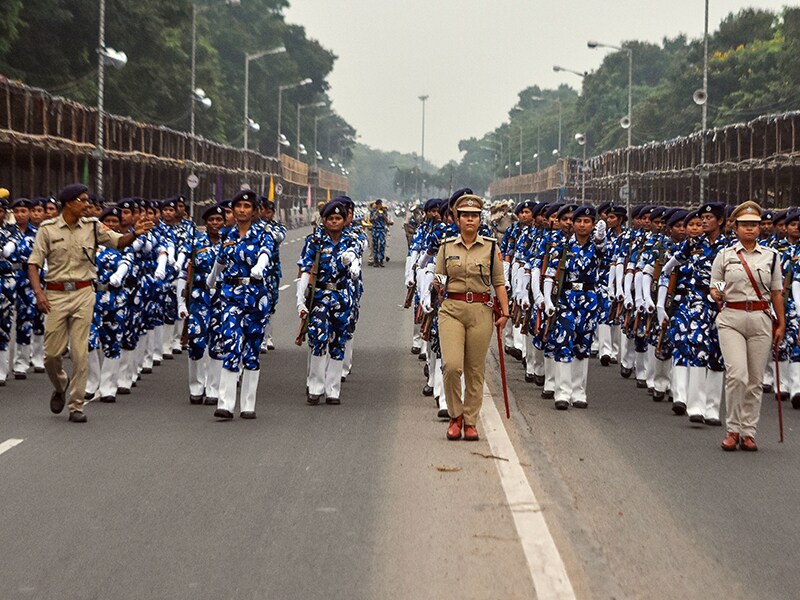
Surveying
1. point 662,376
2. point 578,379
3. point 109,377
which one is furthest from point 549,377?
point 109,377

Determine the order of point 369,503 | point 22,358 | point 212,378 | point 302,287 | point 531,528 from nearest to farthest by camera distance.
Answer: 1. point 531,528
2. point 369,503
3. point 302,287
4. point 212,378
5. point 22,358

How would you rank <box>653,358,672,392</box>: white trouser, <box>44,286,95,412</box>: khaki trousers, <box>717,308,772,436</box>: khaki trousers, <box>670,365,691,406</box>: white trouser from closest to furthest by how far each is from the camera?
<box>717,308,772,436</box>: khaki trousers → <box>44,286,95,412</box>: khaki trousers → <box>670,365,691,406</box>: white trouser → <box>653,358,672,392</box>: white trouser

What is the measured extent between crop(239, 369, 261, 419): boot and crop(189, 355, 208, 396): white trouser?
1.18 metres

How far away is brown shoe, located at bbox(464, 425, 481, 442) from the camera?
1148cm

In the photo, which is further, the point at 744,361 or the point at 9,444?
the point at 744,361

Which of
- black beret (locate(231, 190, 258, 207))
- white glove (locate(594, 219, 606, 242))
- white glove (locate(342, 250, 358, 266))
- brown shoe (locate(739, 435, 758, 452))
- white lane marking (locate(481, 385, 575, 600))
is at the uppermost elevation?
black beret (locate(231, 190, 258, 207))

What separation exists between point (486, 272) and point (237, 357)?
2.52 m

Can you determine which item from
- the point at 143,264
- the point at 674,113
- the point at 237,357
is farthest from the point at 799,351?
the point at 674,113

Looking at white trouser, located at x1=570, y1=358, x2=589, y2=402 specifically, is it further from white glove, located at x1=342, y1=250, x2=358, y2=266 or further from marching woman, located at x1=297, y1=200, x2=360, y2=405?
white glove, located at x1=342, y1=250, x2=358, y2=266

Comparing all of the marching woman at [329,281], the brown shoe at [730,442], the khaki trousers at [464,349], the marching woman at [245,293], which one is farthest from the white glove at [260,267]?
the brown shoe at [730,442]

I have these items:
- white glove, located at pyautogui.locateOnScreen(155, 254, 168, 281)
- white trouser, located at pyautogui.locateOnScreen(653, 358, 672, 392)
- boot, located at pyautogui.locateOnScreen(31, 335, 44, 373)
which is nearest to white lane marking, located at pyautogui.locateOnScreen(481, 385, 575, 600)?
white trouser, located at pyautogui.locateOnScreen(653, 358, 672, 392)

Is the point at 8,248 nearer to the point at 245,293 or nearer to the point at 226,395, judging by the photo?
the point at 245,293

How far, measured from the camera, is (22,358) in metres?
15.9

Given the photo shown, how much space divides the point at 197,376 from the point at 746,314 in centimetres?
520
